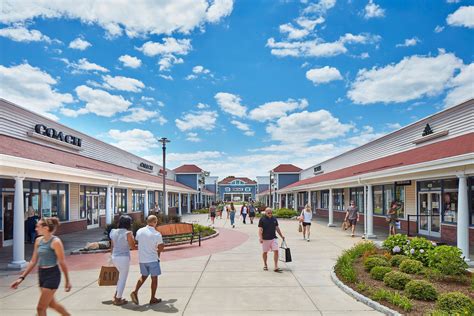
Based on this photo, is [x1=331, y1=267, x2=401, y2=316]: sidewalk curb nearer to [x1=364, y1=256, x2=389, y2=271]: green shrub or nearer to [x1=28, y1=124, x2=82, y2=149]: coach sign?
[x1=364, y1=256, x2=389, y2=271]: green shrub

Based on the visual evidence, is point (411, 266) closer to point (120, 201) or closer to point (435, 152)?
point (435, 152)

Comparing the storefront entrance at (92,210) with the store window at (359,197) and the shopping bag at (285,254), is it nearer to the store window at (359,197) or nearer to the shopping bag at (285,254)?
the shopping bag at (285,254)

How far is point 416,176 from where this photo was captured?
42.7 feet

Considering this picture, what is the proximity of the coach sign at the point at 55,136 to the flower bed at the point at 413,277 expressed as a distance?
1572 centimetres

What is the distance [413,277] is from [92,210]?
1962 centimetres

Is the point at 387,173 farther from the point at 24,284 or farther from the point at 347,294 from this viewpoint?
the point at 24,284

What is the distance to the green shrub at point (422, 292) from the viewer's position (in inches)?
268

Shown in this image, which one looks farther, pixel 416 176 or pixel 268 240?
pixel 416 176

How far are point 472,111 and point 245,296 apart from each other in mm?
13696

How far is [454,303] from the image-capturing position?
6.05 m

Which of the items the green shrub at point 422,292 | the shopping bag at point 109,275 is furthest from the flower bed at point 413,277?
the shopping bag at point 109,275

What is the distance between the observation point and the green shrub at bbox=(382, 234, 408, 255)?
401 inches

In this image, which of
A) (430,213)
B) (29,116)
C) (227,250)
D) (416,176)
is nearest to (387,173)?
(416,176)

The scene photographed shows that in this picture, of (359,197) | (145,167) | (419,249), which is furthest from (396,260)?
(145,167)
